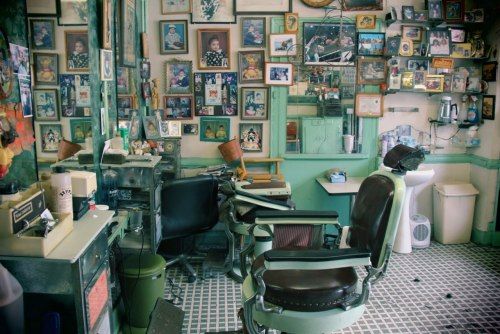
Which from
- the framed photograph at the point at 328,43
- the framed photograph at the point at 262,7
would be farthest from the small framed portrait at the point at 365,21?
the framed photograph at the point at 262,7

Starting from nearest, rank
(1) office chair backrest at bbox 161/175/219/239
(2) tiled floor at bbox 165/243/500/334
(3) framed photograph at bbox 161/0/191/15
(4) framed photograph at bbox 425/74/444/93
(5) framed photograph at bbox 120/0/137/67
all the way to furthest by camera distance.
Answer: (2) tiled floor at bbox 165/243/500/334, (5) framed photograph at bbox 120/0/137/67, (1) office chair backrest at bbox 161/175/219/239, (3) framed photograph at bbox 161/0/191/15, (4) framed photograph at bbox 425/74/444/93

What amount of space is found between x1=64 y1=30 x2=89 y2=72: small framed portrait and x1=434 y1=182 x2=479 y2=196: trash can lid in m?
3.76

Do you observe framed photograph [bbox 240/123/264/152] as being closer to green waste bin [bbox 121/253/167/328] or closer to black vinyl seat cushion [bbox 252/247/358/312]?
green waste bin [bbox 121/253/167/328]

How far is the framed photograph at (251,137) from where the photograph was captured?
15.2 feet

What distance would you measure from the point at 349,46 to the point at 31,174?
11.0ft

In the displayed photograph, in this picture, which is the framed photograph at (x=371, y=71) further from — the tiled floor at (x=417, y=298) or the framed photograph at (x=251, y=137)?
the tiled floor at (x=417, y=298)

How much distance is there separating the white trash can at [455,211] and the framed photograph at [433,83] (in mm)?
1026

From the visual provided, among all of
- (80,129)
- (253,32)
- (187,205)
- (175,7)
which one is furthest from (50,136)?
(253,32)

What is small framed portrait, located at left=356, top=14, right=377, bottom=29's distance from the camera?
4531mm

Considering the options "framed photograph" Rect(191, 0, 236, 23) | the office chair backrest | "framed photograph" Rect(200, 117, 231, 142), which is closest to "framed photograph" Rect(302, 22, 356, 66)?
"framed photograph" Rect(191, 0, 236, 23)

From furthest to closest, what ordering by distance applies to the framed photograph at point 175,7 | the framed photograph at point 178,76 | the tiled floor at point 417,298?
the framed photograph at point 178,76, the framed photograph at point 175,7, the tiled floor at point 417,298

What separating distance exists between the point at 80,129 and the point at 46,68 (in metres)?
0.47

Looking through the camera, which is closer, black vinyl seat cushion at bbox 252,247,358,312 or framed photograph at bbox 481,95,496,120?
black vinyl seat cushion at bbox 252,247,358,312

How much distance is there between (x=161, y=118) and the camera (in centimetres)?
450
